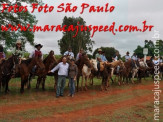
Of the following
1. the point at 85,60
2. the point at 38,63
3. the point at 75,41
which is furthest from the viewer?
the point at 75,41

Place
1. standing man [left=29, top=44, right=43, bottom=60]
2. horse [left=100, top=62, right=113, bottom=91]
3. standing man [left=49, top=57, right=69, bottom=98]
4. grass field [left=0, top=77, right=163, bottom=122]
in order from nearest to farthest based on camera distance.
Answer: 1. grass field [left=0, top=77, right=163, bottom=122]
2. standing man [left=49, top=57, right=69, bottom=98]
3. standing man [left=29, top=44, right=43, bottom=60]
4. horse [left=100, top=62, right=113, bottom=91]

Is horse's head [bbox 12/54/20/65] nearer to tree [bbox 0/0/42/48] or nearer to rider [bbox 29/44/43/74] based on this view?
rider [bbox 29/44/43/74]

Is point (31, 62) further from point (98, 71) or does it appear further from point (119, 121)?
point (119, 121)

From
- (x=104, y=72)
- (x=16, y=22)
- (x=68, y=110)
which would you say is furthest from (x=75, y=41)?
(x=68, y=110)

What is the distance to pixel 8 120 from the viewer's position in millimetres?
7383

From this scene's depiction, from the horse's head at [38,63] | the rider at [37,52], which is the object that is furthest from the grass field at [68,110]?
the rider at [37,52]

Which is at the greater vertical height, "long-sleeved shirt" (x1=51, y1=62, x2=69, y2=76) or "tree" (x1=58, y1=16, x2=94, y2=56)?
"tree" (x1=58, y1=16, x2=94, y2=56)

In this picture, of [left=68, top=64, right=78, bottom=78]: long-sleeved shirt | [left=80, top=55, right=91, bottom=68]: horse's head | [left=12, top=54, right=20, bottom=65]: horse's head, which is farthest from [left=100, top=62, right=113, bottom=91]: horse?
[left=12, top=54, right=20, bottom=65]: horse's head

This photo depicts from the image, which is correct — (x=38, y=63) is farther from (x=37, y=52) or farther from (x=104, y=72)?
(x=104, y=72)

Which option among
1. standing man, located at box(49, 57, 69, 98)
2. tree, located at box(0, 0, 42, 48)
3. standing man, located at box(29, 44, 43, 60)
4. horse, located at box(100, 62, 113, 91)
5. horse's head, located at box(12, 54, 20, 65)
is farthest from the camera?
tree, located at box(0, 0, 42, 48)

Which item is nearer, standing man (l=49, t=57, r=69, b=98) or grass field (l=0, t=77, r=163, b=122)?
grass field (l=0, t=77, r=163, b=122)

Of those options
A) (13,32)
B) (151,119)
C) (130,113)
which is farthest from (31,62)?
(13,32)

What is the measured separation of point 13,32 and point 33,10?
328 cm

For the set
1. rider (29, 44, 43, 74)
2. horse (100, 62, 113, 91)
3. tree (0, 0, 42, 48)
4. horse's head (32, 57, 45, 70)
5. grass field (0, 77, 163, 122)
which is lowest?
grass field (0, 77, 163, 122)
